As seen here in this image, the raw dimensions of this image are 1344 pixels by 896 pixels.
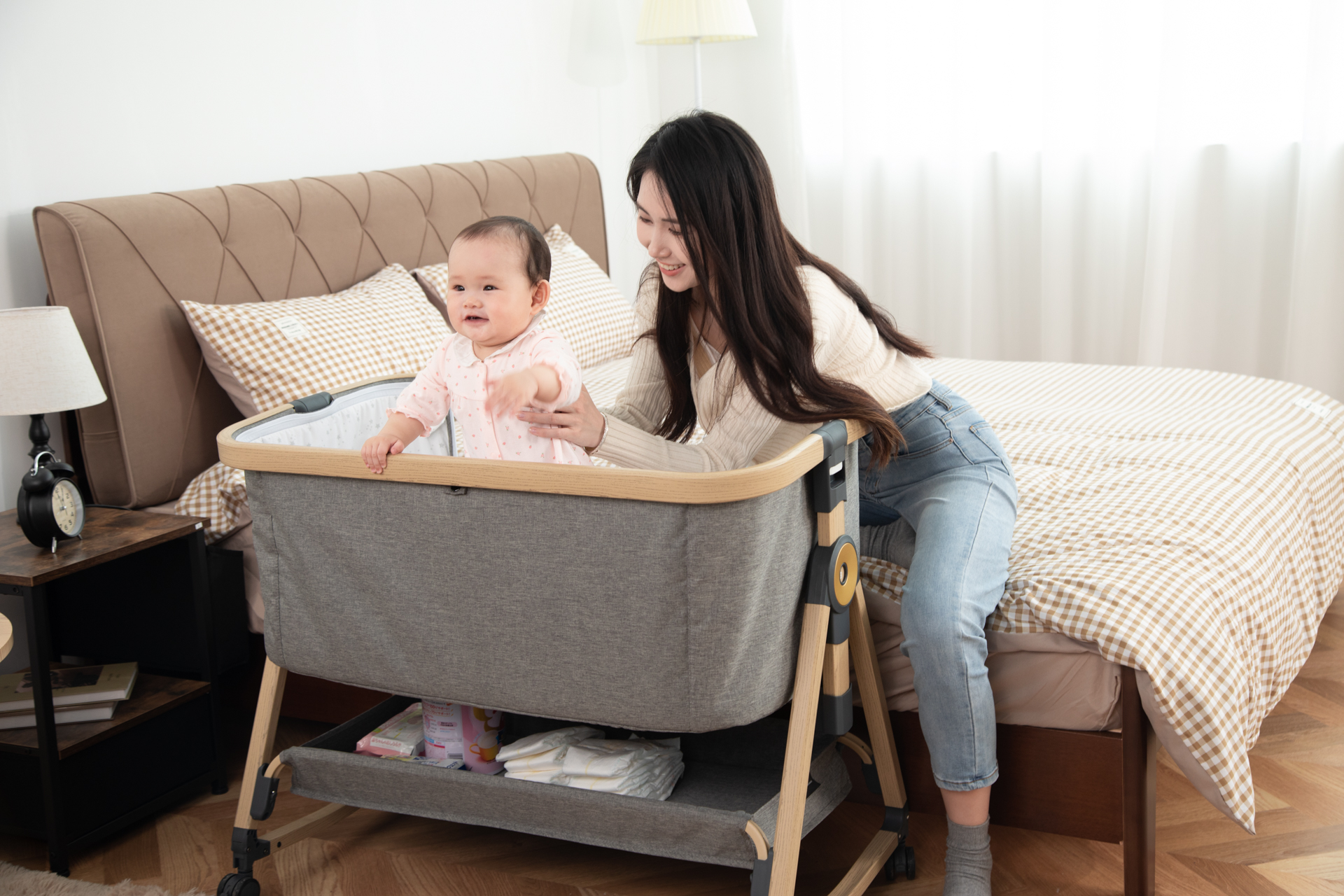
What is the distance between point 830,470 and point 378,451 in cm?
52

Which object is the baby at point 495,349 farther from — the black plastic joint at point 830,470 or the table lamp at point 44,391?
the table lamp at point 44,391

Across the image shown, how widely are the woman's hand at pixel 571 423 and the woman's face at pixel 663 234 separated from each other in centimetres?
20

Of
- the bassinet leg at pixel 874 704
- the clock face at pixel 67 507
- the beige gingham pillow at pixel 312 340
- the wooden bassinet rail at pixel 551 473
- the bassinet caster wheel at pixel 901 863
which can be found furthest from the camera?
the beige gingham pillow at pixel 312 340

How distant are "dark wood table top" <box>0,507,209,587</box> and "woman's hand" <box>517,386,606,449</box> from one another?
2.49ft

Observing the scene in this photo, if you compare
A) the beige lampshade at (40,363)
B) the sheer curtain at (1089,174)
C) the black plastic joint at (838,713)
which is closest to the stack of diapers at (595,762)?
the black plastic joint at (838,713)

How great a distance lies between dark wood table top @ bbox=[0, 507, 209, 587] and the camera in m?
1.65

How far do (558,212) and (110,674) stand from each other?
1.81m

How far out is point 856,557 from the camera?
141 centimetres

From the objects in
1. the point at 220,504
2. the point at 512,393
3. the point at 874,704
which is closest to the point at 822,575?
the point at 874,704

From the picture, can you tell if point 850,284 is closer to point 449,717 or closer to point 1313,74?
point 449,717

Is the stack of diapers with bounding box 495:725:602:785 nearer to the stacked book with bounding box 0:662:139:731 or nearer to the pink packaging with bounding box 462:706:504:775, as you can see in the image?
the pink packaging with bounding box 462:706:504:775

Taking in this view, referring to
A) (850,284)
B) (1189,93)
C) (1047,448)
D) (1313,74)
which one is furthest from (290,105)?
(1313,74)

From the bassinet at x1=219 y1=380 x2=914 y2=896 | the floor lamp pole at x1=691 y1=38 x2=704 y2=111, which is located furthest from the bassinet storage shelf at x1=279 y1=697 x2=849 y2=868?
the floor lamp pole at x1=691 y1=38 x2=704 y2=111

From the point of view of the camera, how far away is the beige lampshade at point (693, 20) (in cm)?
341
